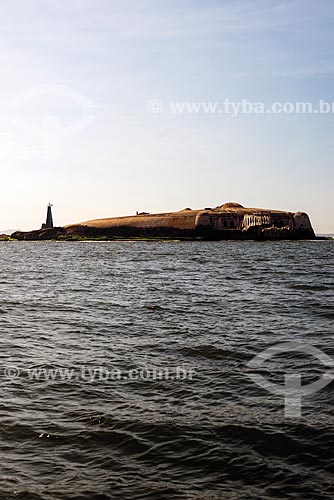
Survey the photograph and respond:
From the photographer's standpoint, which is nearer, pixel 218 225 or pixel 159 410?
pixel 159 410

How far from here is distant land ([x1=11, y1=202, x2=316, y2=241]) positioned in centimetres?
14450

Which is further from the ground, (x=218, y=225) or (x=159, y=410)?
(x=218, y=225)

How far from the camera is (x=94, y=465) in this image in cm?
670

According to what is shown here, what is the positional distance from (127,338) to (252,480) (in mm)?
8133

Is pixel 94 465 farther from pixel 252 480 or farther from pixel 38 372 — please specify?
pixel 38 372

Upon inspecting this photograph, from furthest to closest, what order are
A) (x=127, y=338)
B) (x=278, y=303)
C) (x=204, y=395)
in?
(x=278, y=303) < (x=127, y=338) < (x=204, y=395)

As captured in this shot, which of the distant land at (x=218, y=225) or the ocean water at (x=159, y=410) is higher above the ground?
the distant land at (x=218, y=225)

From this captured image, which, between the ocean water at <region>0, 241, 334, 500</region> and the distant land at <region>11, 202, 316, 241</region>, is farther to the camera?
the distant land at <region>11, 202, 316, 241</region>

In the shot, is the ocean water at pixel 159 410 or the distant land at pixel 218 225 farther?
the distant land at pixel 218 225

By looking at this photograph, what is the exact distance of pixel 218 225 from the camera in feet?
480

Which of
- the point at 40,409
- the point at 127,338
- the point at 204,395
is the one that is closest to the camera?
the point at 40,409

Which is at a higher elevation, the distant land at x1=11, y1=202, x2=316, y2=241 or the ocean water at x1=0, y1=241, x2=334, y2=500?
the distant land at x1=11, y1=202, x2=316, y2=241

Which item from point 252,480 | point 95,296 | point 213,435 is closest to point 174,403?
point 213,435

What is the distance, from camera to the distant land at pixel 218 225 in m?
144
